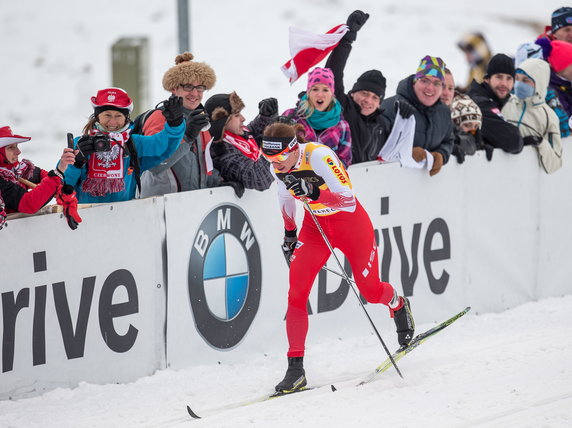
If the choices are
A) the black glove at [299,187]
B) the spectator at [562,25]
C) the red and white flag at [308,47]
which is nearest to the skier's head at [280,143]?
the black glove at [299,187]

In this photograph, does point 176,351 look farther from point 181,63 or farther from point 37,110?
point 37,110

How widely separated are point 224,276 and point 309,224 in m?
0.88

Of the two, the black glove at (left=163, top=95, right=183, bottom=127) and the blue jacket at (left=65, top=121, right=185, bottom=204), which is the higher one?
the black glove at (left=163, top=95, right=183, bottom=127)

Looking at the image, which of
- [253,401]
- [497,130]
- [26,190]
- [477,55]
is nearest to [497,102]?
[497,130]

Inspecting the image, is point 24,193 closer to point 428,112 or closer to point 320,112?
point 320,112

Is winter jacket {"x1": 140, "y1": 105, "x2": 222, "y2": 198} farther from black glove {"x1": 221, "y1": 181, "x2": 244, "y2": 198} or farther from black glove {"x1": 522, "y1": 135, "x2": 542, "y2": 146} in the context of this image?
black glove {"x1": 522, "y1": 135, "x2": 542, "y2": 146}

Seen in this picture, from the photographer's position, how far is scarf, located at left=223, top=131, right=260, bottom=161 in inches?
281

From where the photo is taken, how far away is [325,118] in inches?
296

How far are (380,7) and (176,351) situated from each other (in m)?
20.0

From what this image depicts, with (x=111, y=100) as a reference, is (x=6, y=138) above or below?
below

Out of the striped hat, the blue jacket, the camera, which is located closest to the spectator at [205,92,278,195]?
the blue jacket

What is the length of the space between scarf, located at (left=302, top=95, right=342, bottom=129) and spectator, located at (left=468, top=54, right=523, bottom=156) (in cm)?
207

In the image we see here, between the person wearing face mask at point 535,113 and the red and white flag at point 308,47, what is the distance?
→ 85.0 inches

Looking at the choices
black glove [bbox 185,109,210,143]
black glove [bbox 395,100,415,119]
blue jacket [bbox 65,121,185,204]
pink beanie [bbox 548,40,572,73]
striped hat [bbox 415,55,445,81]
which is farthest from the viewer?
pink beanie [bbox 548,40,572,73]
